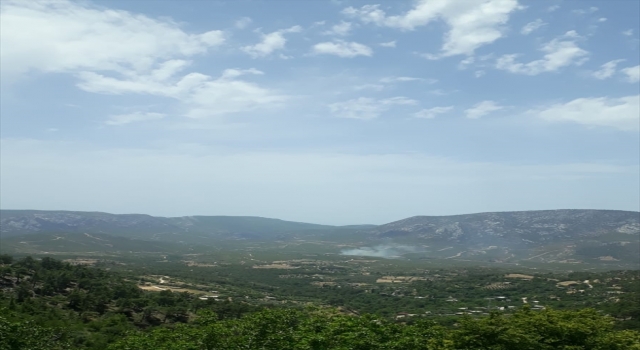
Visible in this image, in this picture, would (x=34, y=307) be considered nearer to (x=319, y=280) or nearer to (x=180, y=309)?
(x=180, y=309)

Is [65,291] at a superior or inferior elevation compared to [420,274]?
superior

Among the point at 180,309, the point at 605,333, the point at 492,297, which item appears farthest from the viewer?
the point at 492,297

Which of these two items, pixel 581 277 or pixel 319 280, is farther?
pixel 319 280

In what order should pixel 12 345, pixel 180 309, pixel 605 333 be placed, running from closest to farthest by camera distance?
pixel 12 345 → pixel 605 333 → pixel 180 309

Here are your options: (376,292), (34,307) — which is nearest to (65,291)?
(34,307)

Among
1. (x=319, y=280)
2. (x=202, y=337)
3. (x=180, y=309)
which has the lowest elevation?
(x=319, y=280)

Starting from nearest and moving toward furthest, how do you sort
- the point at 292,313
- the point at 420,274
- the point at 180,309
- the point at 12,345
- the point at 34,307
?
the point at 12,345, the point at 292,313, the point at 34,307, the point at 180,309, the point at 420,274

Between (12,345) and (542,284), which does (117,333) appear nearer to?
(12,345)

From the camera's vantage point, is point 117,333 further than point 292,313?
Yes

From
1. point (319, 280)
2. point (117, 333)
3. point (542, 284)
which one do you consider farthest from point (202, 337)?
point (319, 280)
